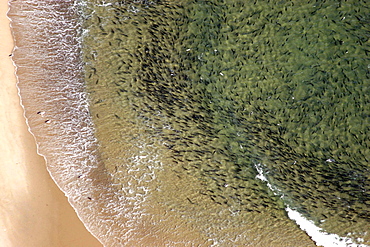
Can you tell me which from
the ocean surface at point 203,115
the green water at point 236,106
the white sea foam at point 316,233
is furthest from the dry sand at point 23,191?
the white sea foam at point 316,233

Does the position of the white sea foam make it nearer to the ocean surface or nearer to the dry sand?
the ocean surface

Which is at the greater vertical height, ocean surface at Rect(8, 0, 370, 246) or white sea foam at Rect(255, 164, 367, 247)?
ocean surface at Rect(8, 0, 370, 246)

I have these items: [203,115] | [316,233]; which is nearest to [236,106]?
[203,115]

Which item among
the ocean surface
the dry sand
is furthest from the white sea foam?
the dry sand

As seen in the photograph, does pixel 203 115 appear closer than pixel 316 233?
Yes

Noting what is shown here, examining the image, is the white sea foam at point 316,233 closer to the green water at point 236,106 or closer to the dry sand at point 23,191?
the green water at point 236,106

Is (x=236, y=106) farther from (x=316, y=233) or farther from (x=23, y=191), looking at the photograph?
(x=23, y=191)

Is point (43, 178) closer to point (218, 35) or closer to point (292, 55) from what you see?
point (218, 35)
